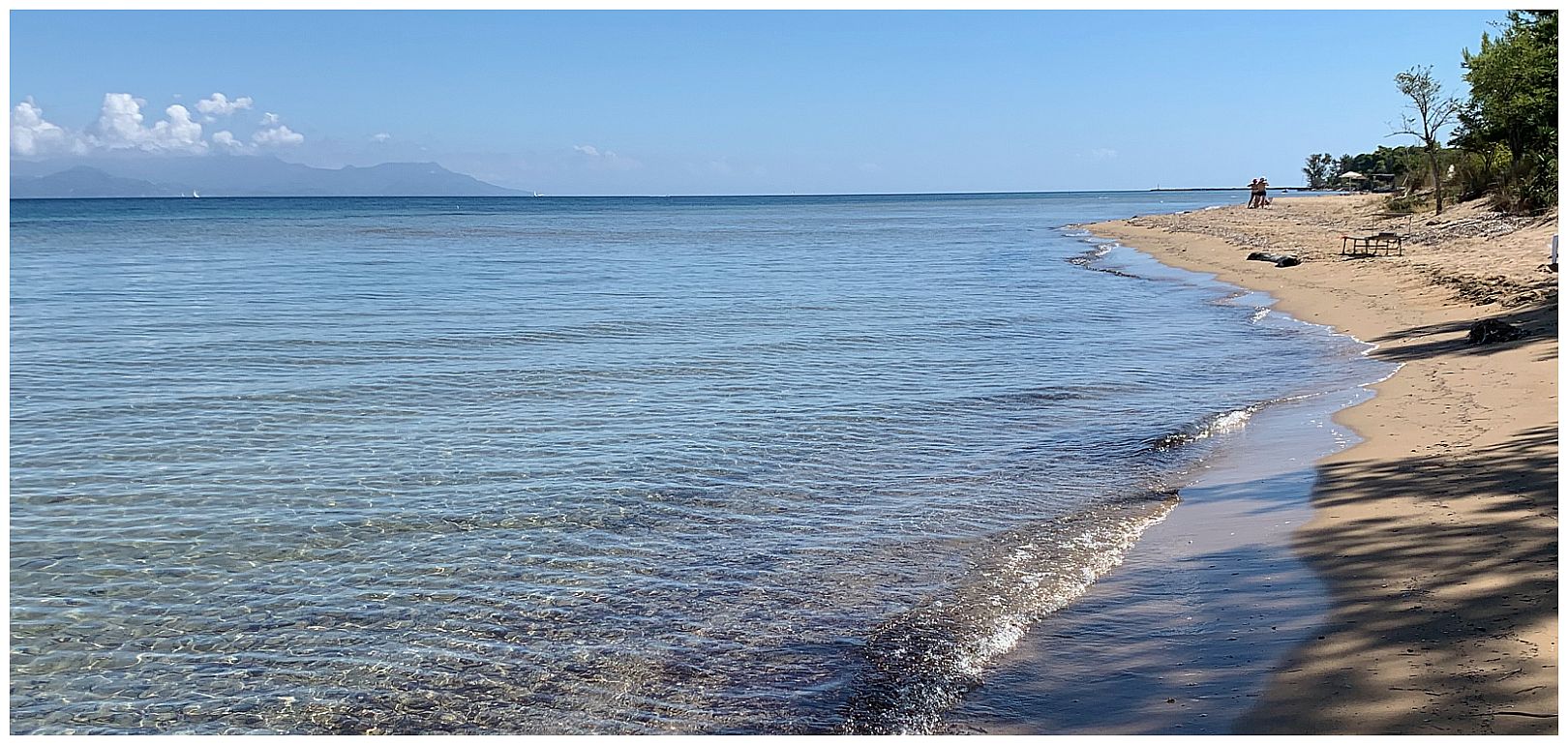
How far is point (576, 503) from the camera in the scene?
28.9 ft

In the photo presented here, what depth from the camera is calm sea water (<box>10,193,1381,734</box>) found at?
5781 mm

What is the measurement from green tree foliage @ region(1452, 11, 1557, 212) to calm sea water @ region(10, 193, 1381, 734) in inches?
541

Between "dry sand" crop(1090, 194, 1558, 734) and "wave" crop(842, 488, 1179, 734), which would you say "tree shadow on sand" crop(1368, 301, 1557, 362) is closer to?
"dry sand" crop(1090, 194, 1558, 734)

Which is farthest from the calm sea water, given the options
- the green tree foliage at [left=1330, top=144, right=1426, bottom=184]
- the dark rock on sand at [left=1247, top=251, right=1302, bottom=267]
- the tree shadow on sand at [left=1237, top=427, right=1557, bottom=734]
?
the green tree foliage at [left=1330, top=144, right=1426, bottom=184]

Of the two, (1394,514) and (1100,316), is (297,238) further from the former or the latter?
(1394,514)

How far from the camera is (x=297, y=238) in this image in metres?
56.8

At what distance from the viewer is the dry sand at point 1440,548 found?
4.94m

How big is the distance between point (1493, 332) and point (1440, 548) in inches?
345

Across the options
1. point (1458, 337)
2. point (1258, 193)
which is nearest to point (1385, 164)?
point (1258, 193)

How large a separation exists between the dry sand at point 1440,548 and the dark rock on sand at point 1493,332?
0.60 ft

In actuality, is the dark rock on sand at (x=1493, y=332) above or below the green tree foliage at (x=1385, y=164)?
below

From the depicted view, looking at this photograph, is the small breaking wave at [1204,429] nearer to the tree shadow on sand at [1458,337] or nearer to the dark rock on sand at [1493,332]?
the tree shadow on sand at [1458,337]

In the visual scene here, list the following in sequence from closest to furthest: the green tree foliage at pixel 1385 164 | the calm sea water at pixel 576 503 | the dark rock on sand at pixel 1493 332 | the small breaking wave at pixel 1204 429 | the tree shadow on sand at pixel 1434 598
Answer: the tree shadow on sand at pixel 1434 598 < the calm sea water at pixel 576 503 < the small breaking wave at pixel 1204 429 < the dark rock on sand at pixel 1493 332 < the green tree foliage at pixel 1385 164

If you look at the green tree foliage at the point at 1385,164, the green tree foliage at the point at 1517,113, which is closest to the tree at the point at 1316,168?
the green tree foliage at the point at 1385,164
